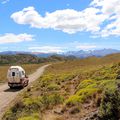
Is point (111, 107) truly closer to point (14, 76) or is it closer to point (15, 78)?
point (15, 78)

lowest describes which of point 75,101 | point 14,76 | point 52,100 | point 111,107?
point 52,100

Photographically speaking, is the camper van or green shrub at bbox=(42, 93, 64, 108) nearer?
green shrub at bbox=(42, 93, 64, 108)

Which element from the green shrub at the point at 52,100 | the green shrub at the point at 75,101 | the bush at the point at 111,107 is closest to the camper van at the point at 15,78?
the green shrub at the point at 52,100

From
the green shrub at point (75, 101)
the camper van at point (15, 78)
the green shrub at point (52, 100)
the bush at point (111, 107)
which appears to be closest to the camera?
the bush at point (111, 107)

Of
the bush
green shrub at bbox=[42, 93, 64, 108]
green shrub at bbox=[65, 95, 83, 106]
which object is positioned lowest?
green shrub at bbox=[42, 93, 64, 108]

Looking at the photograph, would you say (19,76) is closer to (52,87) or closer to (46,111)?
(52,87)

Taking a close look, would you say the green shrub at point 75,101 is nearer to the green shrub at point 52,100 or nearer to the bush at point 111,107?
the green shrub at point 52,100

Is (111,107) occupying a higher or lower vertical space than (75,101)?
higher

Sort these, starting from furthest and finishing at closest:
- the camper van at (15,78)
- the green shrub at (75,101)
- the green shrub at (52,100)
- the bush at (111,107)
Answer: the camper van at (15,78) → the green shrub at (52,100) → the green shrub at (75,101) → the bush at (111,107)

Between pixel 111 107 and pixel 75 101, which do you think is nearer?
A: pixel 111 107

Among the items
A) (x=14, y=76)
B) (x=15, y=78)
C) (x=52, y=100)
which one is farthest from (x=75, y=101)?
(x=14, y=76)

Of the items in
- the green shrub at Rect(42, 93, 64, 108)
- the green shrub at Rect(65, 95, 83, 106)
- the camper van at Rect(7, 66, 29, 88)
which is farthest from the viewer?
the camper van at Rect(7, 66, 29, 88)

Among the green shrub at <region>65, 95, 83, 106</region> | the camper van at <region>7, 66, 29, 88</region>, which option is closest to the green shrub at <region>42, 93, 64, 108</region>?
the green shrub at <region>65, 95, 83, 106</region>

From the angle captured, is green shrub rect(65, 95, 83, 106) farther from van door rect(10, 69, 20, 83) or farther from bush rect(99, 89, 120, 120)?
van door rect(10, 69, 20, 83)
